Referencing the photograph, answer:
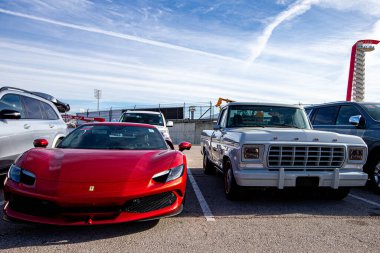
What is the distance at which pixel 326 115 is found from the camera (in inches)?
303

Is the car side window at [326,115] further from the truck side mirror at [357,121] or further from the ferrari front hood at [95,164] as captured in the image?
the ferrari front hood at [95,164]

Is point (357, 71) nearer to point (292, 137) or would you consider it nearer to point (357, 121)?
point (357, 121)

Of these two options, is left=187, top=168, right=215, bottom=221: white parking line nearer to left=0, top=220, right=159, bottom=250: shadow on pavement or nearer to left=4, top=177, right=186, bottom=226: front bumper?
left=0, top=220, right=159, bottom=250: shadow on pavement

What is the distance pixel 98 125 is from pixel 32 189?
6.71 ft

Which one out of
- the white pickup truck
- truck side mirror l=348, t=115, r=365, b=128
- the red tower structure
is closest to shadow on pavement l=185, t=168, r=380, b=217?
the white pickup truck

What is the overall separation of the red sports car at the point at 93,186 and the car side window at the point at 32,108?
8.74 feet

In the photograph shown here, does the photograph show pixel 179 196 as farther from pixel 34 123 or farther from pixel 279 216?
pixel 34 123

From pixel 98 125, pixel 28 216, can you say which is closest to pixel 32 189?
pixel 28 216

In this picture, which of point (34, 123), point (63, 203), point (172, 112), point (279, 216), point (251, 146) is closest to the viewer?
point (63, 203)

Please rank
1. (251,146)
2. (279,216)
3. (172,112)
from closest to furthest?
(279,216), (251,146), (172,112)

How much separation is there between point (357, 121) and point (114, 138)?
4703 millimetres

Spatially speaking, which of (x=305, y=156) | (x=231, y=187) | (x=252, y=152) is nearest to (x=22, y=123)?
(x=231, y=187)

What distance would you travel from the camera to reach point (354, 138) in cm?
493

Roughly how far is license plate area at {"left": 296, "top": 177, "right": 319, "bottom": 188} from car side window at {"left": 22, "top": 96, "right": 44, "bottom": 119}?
525 cm
